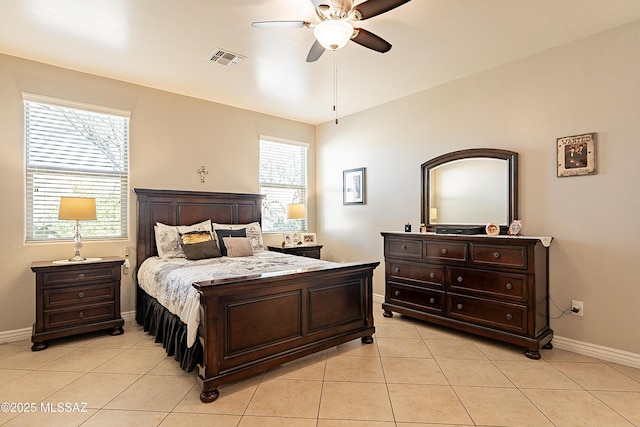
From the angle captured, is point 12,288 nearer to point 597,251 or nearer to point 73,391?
point 73,391

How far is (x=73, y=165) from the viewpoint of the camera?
3.61 metres

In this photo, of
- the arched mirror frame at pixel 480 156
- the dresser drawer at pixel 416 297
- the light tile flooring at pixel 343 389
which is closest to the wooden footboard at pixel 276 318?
the light tile flooring at pixel 343 389

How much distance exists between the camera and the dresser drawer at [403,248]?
372cm

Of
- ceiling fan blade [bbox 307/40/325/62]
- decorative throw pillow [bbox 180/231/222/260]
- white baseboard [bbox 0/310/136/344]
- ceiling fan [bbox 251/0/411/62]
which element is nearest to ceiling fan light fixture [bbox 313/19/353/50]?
ceiling fan [bbox 251/0/411/62]

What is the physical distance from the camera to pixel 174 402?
2209mm

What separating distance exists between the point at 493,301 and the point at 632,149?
1682 mm

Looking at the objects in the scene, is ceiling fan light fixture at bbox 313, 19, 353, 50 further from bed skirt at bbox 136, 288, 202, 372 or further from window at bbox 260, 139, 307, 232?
window at bbox 260, 139, 307, 232

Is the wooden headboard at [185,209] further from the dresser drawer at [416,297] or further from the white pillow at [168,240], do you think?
the dresser drawer at [416,297]

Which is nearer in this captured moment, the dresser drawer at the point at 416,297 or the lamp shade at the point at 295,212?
the dresser drawer at the point at 416,297

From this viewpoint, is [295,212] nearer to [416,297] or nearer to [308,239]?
[308,239]

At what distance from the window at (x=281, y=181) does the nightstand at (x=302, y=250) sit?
0.46 metres

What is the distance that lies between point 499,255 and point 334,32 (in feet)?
7.85

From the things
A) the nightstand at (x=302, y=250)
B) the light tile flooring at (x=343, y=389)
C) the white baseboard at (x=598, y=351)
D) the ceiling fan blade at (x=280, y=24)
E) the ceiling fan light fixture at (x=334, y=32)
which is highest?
the ceiling fan blade at (x=280, y=24)

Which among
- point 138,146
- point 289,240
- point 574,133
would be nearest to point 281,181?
point 289,240
